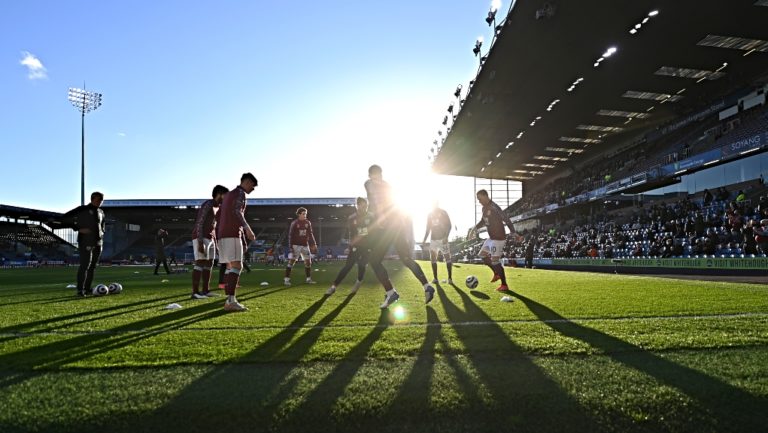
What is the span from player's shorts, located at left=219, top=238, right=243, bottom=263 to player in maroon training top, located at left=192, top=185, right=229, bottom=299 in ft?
6.16

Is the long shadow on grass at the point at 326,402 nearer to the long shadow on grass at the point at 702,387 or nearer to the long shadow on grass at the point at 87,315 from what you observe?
the long shadow on grass at the point at 702,387

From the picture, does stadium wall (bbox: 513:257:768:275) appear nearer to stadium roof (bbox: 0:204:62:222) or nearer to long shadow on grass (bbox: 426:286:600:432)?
long shadow on grass (bbox: 426:286:600:432)

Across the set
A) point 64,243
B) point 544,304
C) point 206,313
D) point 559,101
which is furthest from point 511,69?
point 64,243

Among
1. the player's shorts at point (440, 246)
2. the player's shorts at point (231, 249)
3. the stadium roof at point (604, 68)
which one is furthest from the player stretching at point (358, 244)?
the stadium roof at point (604, 68)

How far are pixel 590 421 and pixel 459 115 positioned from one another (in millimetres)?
31030

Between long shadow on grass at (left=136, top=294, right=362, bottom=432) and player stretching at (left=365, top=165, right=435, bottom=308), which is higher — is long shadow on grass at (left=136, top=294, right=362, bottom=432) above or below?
below

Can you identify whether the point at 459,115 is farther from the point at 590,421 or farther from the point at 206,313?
the point at 590,421

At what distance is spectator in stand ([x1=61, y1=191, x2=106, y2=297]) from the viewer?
315 inches

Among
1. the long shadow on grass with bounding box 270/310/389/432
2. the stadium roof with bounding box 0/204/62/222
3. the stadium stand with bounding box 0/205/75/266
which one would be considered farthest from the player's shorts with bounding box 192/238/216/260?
the stadium stand with bounding box 0/205/75/266

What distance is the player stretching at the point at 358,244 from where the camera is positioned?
634 cm

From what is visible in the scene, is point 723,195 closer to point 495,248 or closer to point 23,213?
point 495,248

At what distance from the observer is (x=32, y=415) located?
2.12m

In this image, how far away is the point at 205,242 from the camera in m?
7.98

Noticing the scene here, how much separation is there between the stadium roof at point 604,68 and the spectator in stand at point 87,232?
17675 millimetres
